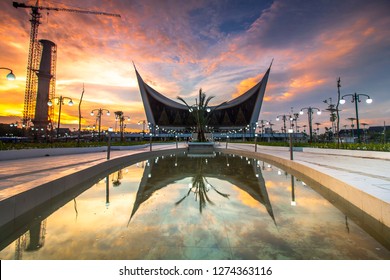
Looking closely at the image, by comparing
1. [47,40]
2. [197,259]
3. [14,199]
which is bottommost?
[197,259]

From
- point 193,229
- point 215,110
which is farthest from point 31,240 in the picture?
point 215,110

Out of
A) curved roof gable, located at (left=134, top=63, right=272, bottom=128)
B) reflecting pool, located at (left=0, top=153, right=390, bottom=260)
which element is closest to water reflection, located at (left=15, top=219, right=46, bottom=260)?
reflecting pool, located at (left=0, top=153, right=390, bottom=260)

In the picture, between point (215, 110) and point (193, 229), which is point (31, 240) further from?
point (215, 110)

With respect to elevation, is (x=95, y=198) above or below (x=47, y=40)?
below

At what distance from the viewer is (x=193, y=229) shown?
296 centimetres

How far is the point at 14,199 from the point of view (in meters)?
3.41

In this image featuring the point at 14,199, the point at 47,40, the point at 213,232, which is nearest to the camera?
the point at 213,232

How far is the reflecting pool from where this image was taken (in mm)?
2369

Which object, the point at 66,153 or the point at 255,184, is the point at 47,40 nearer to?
the point at 66,153

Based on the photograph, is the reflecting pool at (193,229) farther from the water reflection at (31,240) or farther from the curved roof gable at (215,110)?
the curved roof gable at (215,110)

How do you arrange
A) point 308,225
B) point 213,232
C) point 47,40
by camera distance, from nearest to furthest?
point 213,232, point 308,225, point 47,40
